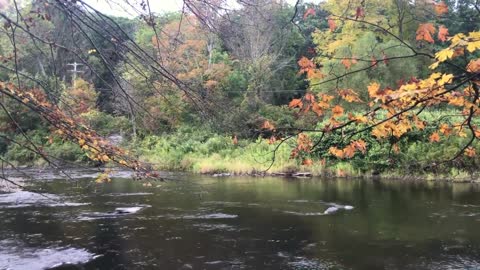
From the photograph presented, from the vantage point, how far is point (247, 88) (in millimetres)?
28312

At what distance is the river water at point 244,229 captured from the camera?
7074mm

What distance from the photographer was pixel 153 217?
34.0 feet

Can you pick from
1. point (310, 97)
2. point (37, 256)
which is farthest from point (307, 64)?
point (37, 256)

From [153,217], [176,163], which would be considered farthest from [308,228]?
[176,163]

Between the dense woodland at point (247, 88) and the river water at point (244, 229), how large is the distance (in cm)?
142

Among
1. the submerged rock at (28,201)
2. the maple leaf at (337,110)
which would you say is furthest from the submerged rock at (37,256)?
the maple leaf at (337,110)

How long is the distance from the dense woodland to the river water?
142cm

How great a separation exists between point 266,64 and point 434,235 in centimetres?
1975

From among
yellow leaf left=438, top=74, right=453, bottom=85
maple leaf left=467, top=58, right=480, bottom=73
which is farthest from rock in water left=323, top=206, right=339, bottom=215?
yellow leaf left=438, top=74, right=453, bottom=85

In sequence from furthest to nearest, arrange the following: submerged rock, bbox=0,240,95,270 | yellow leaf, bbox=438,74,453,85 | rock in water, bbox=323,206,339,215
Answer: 1. rock in water, bbox=323,206,339,215
2. submerged rock, bbox=0,240,95,270
3. yellow leaf, bbox=438,74,453,85

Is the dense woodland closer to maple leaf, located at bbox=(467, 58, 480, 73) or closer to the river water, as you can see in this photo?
maple leaf, located at bbox=(467, 58, 480, 73)

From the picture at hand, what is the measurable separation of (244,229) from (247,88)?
19.8 m

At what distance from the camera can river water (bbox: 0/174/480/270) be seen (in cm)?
707

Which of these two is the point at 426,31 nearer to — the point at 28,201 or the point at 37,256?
the point at 37,256
